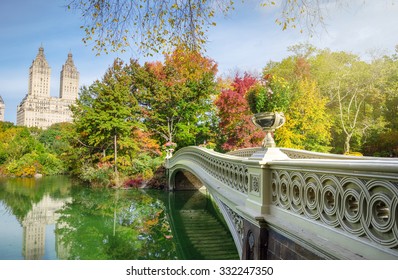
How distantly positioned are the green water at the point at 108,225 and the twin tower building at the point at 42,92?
2275 millimetres

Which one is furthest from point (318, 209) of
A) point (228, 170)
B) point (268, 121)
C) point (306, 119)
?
point (306, 119)

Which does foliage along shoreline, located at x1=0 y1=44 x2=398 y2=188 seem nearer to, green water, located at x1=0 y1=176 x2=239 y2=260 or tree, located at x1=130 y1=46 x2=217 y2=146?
tree, located at x1=130 y1=46 x2=217 y2=146

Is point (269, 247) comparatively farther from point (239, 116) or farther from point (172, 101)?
point (172, 101)

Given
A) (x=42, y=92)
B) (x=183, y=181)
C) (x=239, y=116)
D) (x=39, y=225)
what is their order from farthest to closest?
(x=183, y=181) → (x=239, y=116) → (x=39, y=225) → (x=42, y=92)

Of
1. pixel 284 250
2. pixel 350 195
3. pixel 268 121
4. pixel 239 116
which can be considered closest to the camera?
pixel 350 195

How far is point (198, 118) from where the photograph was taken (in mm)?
16844

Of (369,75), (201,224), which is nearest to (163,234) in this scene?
(201,224)

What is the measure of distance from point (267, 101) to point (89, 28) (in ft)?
8.82

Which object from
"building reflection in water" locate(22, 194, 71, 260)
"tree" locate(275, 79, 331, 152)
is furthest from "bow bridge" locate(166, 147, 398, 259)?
"tree" locate(275, 79, 331, 152)

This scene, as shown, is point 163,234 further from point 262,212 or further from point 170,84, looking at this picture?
point 170,84

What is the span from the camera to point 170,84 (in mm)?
16812

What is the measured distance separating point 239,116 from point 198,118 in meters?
4.90

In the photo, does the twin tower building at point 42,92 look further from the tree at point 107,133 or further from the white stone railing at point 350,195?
the tree at point 107,133

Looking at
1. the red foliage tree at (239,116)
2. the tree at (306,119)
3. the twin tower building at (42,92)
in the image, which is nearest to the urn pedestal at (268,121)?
the twin tower building at (42,92)
